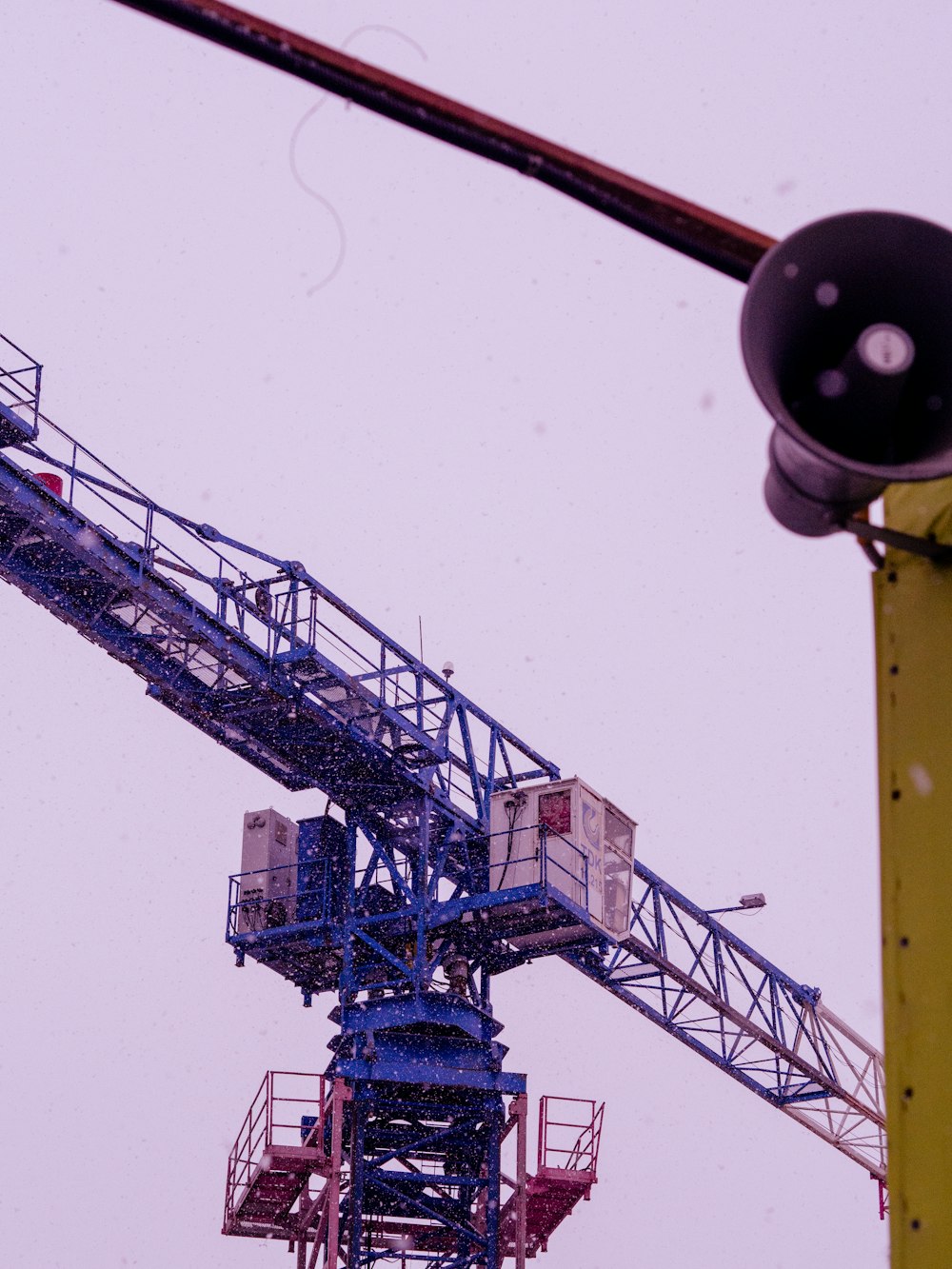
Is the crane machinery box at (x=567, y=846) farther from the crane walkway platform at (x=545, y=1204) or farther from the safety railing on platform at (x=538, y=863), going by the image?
the crane walkway platform at (x=545, y=1204)

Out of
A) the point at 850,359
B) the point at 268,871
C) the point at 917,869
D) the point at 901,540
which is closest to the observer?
the point at 917,869

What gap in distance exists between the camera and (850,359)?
402cm

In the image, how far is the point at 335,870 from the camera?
101ft

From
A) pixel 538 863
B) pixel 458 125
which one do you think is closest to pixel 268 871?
pixel 538 863

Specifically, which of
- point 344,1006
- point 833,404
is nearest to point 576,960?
point 344,1006

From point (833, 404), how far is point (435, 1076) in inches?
1006

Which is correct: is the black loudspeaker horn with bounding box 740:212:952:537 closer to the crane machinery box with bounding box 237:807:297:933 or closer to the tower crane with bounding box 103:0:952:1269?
the tower crane with bounding box 103:0:952:1269

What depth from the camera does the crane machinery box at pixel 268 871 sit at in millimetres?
30344

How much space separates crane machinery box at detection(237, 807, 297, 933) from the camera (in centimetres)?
3034

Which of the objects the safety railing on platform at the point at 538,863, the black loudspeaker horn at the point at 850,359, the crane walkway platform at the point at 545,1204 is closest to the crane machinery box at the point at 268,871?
the safety railing on platform at the point at 538,863

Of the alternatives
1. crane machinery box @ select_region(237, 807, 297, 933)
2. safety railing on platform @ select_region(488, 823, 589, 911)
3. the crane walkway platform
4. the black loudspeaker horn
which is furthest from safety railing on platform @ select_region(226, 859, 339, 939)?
the black loudspeaker horn

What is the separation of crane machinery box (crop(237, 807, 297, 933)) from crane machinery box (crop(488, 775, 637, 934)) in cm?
362

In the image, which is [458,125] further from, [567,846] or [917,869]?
[567,846]

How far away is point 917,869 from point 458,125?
6.62 ft
